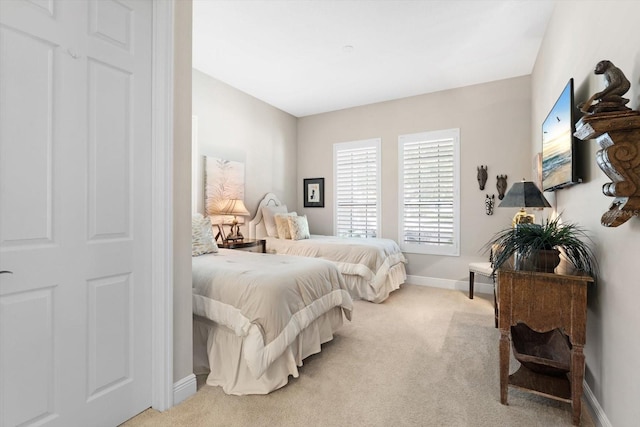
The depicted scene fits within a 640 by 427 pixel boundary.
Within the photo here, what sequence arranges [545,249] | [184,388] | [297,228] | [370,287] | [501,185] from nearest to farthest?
[545,249] < [184,388] < [370,287] < [501,185] < [297,228]

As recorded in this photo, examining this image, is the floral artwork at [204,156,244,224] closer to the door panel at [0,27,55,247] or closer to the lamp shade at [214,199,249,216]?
the lamp shade at [214,199,249,216]

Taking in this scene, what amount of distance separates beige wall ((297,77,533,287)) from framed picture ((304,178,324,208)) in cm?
96

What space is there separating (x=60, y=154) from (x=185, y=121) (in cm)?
69

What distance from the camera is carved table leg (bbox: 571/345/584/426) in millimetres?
1683

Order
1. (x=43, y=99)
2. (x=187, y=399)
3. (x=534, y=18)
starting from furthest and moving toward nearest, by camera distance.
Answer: (x=534, y=18)
(x=187, y=399)
(x=43, y=99)

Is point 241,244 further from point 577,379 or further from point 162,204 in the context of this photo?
point 577,379

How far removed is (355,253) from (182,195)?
2.55 meters

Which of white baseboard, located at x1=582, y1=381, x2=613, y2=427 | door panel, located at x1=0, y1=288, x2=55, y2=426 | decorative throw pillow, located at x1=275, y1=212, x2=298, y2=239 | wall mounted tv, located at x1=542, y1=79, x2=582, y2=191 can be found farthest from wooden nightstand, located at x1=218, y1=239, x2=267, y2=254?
white baseboard, located at x1=582, y1=381, x2=613, y2=427

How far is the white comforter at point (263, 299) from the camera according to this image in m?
2.00

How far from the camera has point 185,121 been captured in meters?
1.99

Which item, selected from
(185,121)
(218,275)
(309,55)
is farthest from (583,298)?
(309,55)

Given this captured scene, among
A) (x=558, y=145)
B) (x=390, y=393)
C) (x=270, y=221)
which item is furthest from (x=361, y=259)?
(x=558, y=145)

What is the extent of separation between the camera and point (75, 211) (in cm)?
155

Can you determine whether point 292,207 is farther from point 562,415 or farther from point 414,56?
point 562,415
